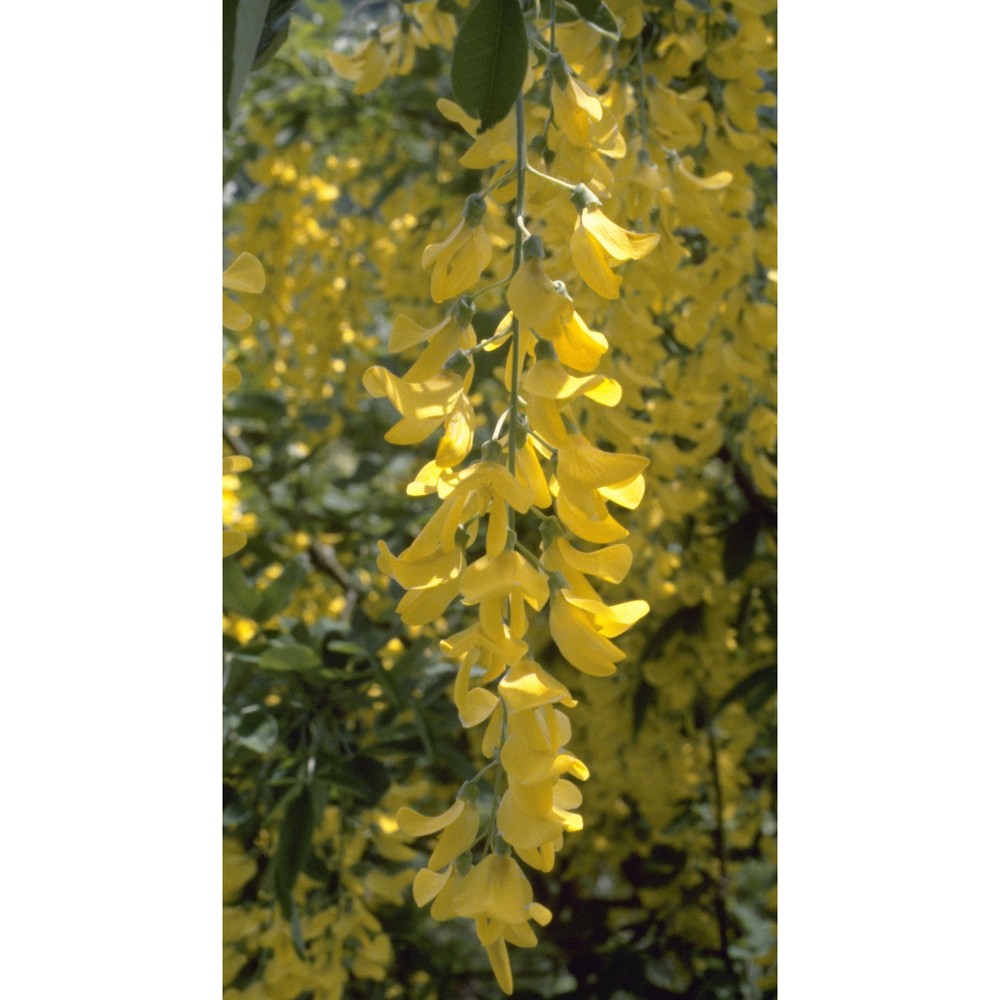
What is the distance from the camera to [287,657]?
41.4 inches

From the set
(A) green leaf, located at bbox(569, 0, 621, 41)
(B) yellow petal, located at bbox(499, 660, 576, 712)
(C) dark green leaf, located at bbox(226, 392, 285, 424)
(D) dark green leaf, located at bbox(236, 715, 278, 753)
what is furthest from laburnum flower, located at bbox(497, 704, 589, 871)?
(C) dark green leaf, located at bbox(226, 392, 285, 424)

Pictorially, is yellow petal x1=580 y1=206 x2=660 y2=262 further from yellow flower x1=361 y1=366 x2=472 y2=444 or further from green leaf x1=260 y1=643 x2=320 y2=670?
green leaf x1=260 y1=643 x2=320 y2=670

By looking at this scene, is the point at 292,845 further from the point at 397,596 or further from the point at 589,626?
the point at 589,626

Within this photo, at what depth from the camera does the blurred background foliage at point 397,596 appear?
1.09 metres

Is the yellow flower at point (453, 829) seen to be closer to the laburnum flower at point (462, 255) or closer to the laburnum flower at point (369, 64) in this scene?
the laburnum flower at point (462, 255)

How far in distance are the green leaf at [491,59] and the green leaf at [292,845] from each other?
25.9 inches

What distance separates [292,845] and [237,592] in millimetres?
245

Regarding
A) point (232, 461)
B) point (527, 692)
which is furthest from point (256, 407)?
point (527, 692)

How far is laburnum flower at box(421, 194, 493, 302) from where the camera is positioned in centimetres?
58

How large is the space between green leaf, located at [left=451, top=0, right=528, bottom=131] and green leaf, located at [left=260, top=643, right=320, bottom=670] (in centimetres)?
57

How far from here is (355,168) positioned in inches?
75.8

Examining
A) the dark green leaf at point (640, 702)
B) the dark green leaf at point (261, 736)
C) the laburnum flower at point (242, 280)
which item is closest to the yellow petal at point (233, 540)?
the laburnum flower at point (242, 280)
